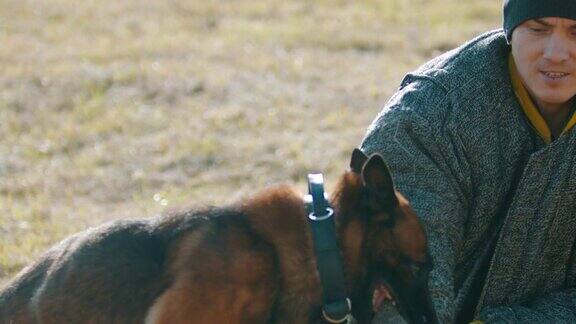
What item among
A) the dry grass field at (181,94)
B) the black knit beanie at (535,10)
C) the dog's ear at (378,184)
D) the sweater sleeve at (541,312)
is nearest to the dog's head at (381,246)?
the dog's ear at (378,184)

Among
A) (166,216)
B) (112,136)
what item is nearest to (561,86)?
(166,216)

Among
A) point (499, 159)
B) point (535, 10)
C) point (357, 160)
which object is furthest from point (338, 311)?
point (535, 10)

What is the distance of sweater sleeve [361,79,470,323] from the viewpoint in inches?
183

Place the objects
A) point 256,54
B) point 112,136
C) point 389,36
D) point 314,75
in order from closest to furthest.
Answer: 1. point 112,136
2. point 314,75
3. point 256,54
4. point 389,36

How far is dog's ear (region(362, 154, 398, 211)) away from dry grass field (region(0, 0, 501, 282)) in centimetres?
177

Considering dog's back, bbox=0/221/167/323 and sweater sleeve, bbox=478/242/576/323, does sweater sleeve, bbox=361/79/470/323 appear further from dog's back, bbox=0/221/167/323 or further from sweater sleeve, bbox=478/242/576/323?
dog's back, bbox=0/221/167/323

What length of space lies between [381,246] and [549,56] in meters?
1.05

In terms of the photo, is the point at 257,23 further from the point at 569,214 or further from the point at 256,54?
the point at 569,214

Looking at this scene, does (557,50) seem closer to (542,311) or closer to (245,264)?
(542,311)

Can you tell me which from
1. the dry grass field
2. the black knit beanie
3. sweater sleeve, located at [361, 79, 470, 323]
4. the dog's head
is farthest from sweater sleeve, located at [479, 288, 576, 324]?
the dry grass field

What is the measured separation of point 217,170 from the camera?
27.8 ft

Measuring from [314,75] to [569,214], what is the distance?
251 inches

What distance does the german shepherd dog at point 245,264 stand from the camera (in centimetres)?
421

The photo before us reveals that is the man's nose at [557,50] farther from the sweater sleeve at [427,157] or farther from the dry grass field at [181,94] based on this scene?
the dry grass field at [181,94]
